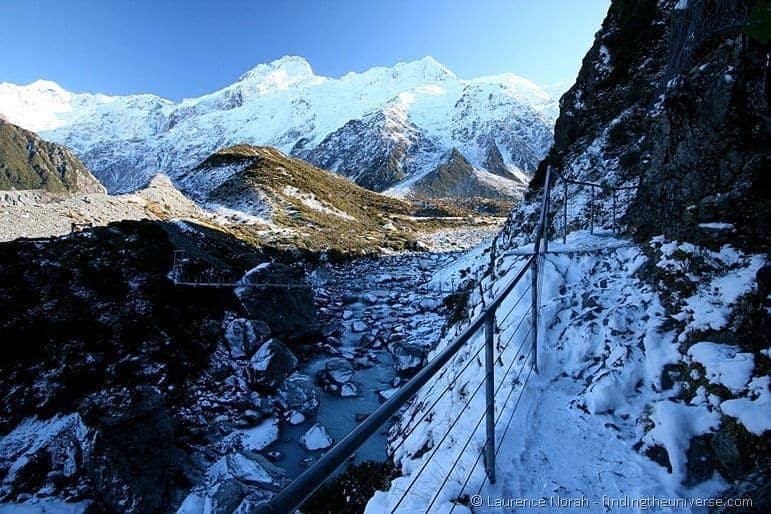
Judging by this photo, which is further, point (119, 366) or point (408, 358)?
point (408, 358)

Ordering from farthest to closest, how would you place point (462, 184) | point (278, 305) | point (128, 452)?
point (462, 184) → point (278, 305) → point (128, 452)

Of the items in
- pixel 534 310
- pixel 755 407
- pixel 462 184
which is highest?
pixel 462 184

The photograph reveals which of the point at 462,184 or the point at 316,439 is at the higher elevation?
the point at 462,184

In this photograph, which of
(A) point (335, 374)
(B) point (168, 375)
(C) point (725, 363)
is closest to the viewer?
(C) point (725, 363)

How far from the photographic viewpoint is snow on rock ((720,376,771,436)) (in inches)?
117

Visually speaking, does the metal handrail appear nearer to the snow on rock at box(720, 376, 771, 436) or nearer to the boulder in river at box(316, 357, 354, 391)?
the snow on rock at box(720, 376, 771, 436)

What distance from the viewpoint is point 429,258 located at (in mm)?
51031

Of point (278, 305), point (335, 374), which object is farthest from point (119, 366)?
point (335, 374)

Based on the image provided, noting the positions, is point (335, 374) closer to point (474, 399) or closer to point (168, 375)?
point (168, 375)

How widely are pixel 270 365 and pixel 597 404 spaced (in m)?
14.8

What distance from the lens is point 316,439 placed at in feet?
41.5

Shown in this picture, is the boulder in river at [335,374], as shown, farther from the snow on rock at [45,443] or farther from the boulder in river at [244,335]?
the snow on rock at [45,443]

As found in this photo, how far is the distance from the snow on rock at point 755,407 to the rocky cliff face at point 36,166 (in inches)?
8290

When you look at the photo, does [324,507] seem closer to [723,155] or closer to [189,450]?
[189,450]
